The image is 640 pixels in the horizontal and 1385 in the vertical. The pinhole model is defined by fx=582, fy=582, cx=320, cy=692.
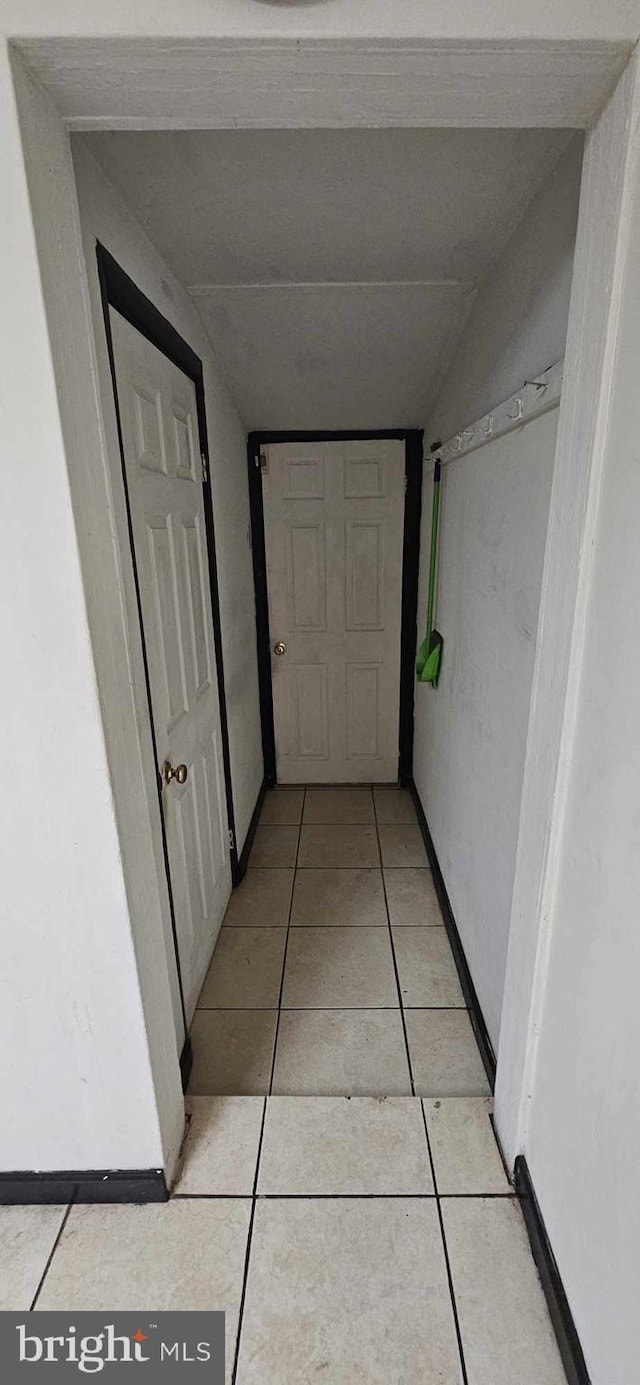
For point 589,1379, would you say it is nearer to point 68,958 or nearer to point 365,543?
point 68,958

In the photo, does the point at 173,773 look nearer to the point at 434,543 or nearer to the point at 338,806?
the point at 434,543

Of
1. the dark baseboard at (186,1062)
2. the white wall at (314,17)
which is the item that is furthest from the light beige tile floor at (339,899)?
the white wall at (314,17)

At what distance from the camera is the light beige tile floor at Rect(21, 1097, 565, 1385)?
1.02 meters

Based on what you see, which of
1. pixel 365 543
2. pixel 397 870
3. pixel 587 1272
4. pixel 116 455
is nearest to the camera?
pixel 587 1272

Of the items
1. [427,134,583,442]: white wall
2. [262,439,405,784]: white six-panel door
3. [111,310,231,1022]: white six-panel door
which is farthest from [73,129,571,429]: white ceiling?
[262,439,405,784]: white six-panel door

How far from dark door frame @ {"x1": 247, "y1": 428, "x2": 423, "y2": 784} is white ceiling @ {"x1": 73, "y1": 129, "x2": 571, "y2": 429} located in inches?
24.6

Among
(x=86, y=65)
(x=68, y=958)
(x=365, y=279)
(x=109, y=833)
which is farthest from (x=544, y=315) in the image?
(x=68, y=958)

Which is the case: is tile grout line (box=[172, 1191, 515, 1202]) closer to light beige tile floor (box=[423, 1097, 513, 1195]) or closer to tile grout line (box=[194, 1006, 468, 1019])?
light beige tile floor (box=[423, 1097, 513, 1195])

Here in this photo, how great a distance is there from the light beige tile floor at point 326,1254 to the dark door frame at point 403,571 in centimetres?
201

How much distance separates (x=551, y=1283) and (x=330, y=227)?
86.6 inches

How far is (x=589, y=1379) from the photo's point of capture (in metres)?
0.92

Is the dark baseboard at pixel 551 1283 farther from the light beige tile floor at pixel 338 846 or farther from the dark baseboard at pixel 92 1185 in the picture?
the light beige tile floor at pixel 338 846

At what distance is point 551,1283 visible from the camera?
41.4 inches

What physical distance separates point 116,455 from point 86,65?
21.1 inches
